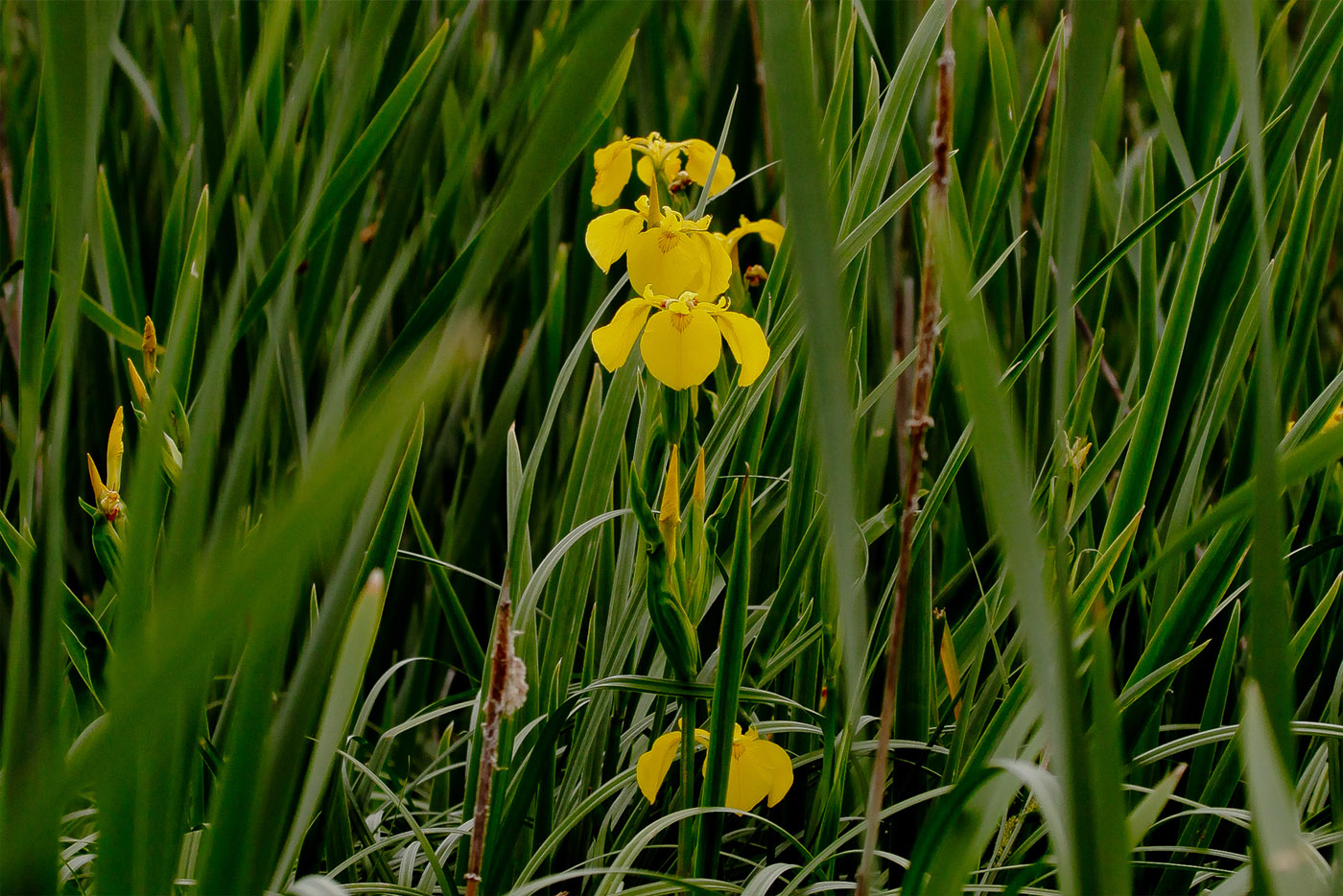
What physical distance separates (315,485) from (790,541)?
0.50 meters

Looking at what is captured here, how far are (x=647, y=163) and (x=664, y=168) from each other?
51mm

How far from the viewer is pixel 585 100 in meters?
0.27

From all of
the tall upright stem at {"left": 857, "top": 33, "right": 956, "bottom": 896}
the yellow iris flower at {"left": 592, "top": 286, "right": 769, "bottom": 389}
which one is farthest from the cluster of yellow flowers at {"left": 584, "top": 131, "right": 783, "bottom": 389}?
the tall upright stem at {"left": 857, "top": 33, "right": 956, "bottom": 896}

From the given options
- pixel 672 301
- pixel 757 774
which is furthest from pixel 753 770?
pixel 672 301

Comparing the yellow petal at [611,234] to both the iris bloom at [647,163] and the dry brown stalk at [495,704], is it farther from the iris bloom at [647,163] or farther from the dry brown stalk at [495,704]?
the dry brown stalk at [495,704]

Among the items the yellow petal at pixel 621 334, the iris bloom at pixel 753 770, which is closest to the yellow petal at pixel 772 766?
the iris bloom at pixel 753 770

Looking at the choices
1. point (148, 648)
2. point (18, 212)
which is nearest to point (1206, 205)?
point (148, 648)

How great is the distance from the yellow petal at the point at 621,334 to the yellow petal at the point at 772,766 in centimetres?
25

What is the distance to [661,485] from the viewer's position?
0.71 metres

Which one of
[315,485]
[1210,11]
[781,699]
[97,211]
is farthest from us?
[1210,11]

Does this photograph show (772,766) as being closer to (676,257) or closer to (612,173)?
(676,257)

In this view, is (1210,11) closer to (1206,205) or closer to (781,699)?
(1206,205)

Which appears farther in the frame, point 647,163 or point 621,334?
point 647,163

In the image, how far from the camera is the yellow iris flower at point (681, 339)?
0.57 metres
